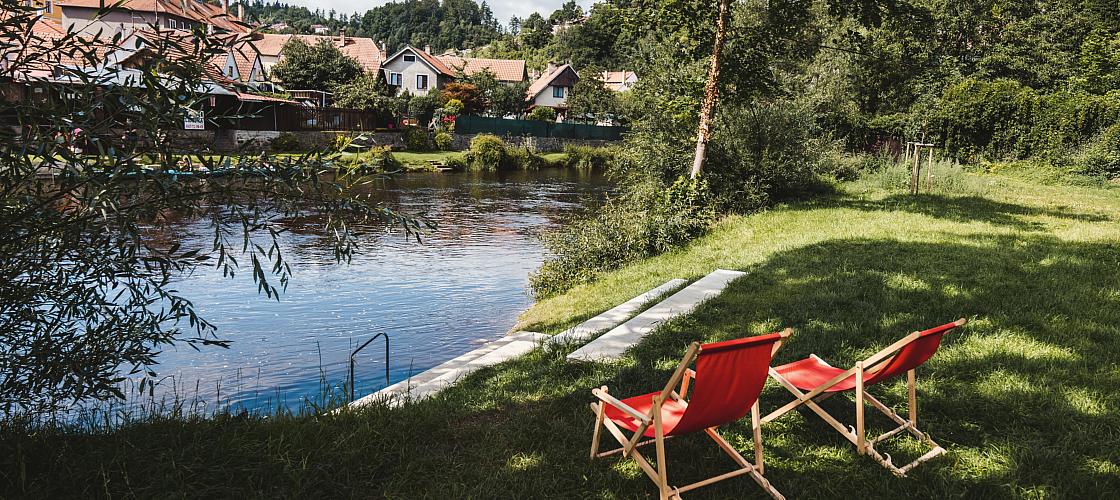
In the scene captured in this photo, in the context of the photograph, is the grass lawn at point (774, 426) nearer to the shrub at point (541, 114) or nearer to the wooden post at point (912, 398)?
the wooden post at point (912, 398)

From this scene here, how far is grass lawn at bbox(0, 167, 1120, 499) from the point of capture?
365 cm

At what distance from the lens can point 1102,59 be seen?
26500mm

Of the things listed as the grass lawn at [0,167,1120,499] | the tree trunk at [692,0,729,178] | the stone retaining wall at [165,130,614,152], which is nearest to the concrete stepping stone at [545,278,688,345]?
the grass lawn at [0,167,1120,499]

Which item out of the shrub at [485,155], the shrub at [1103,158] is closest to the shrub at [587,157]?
the shrub at [485,155]

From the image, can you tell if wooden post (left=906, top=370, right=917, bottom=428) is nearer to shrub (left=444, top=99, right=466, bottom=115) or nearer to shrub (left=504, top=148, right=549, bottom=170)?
shrub (left=504, top=148, right=549, bottom=170)

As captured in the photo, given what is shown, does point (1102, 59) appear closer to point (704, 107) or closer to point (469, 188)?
point (704, 107)

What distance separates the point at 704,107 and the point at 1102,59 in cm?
2088

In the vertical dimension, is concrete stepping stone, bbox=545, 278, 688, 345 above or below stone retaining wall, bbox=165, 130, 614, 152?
below

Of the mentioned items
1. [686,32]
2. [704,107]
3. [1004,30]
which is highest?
[1004,30]

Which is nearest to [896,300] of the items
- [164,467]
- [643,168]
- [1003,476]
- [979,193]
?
[1003,476]

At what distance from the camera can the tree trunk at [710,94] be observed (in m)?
14.0

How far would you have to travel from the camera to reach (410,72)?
6381cm

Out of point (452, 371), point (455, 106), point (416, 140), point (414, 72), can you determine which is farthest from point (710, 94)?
point (414, 72)

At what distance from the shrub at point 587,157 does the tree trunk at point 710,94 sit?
1160 inches
